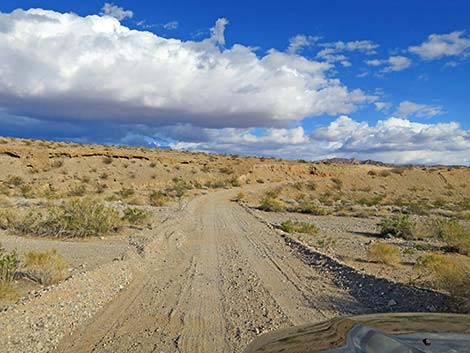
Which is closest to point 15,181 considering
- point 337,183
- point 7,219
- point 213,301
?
point 7,219

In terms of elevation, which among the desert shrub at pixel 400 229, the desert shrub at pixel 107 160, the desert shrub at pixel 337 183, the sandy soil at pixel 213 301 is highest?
the desert shrub at pixel 107 160

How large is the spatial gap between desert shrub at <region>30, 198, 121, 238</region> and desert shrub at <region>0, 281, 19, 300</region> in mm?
10020

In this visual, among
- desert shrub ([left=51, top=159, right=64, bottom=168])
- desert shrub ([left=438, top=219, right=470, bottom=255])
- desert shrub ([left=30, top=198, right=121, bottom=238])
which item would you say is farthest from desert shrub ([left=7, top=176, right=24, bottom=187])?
desert shrub ([left=438, top=219, right=470, bottom=255])

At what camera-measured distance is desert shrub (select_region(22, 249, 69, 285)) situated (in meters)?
12.0

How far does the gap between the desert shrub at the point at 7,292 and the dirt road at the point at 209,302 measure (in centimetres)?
211

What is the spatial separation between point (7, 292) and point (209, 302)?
175 inches

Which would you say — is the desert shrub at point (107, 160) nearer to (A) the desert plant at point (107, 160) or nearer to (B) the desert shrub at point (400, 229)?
(A) the desert plant at point (107, 160)

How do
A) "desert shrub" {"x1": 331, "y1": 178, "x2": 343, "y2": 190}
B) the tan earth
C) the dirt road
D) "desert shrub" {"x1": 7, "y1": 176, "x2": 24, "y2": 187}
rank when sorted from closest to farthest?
the dirt road, the tan earth, "desert shrub" {"x1": 7, "y1": 176, "x2": 24, "y2": 187}, "desert shrub" {"x1": 331, "y1": 178, "x2": 343, "y2": 190}

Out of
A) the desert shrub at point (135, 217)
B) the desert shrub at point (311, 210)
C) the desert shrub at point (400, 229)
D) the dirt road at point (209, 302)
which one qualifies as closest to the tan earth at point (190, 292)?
the dirt road at point (209, 302)

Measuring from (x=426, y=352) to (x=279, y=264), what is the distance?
1272 centimetres

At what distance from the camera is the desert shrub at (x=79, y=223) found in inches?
821

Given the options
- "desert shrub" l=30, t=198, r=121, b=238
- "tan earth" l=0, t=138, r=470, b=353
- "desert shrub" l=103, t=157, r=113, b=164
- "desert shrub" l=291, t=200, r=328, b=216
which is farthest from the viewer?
"desert shrub" l=103, t=157, r=113, b=164

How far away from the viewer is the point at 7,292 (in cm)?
1046

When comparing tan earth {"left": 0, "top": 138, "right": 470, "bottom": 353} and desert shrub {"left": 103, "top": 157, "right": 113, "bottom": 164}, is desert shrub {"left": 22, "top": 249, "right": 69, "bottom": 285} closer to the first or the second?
tan earth {"left": 0, "top": 138, "right": 470, "bottom": 353}
